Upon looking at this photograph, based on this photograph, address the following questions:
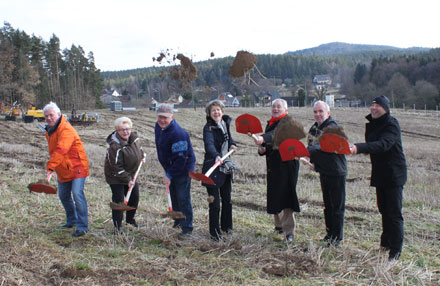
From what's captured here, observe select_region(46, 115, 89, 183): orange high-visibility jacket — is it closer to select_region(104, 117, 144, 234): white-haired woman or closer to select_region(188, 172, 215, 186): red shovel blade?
select_region(104, 117, 144, 234): white-haired woman

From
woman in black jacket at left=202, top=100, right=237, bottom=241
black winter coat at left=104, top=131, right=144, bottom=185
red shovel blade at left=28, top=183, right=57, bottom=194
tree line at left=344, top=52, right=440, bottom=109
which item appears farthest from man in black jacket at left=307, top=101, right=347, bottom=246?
tree line at left=344, top=52, right=440, bottom=109

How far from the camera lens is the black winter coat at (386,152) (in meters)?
4.05

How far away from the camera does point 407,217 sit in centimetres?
609

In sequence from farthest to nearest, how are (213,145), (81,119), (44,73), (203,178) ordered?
1. (44,73)
2. (81,119)
3. (213,145)
4. (203,178)

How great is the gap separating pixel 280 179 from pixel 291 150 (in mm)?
591

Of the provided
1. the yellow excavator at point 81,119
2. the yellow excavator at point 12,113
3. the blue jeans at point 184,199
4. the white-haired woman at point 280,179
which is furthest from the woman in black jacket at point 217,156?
the yellow excavator at point 12,113

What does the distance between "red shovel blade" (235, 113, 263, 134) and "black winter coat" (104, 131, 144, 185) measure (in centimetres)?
151

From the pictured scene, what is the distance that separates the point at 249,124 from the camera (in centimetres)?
498

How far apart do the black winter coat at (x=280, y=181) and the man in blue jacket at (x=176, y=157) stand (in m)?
1.06

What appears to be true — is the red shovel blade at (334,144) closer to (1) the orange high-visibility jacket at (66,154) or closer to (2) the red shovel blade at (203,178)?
(2) the red shovel blade at (203,178)

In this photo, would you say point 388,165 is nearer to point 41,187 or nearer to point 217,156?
point 217,156

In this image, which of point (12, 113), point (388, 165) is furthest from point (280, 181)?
point (12, 113)

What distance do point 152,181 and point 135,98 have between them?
158ft

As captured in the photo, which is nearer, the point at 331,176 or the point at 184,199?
the point at 331,176
